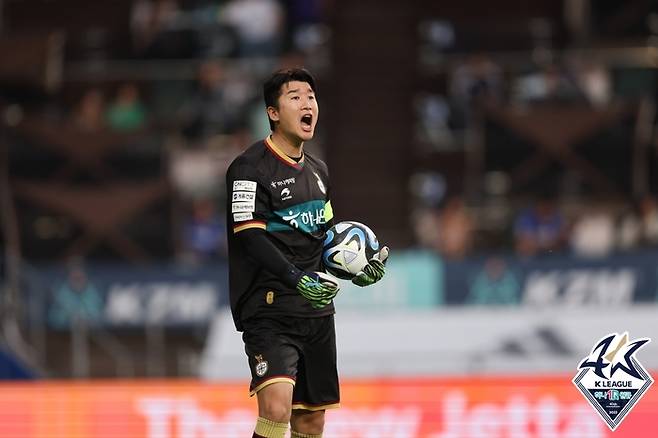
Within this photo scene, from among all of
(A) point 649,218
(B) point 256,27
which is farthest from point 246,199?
(B) point 256,27

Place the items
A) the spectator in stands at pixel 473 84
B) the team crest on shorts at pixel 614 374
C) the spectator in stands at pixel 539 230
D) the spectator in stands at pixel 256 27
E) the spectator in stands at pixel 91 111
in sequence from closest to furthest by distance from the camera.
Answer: the team crest on shorts at pixel 614 374
the spectator in stands at pixel 539 230
the spectator in stands at pixel 91 111
the spectator in stands at pixel 473 84
the spectator in stands at pixel 256 27

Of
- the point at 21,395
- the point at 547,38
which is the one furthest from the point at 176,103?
the point at 21,395

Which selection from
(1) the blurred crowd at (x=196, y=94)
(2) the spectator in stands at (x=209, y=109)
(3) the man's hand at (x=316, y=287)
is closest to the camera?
(3) the man's hand at (x=316, y=287)

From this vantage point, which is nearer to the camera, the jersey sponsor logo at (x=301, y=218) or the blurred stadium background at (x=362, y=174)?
the jersey sponsor logo at (x=301, y=218)

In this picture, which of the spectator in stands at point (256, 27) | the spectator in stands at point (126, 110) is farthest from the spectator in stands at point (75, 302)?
the spectator in stands at point (256, 27)

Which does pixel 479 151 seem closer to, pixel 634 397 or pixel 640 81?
pixel 640 81

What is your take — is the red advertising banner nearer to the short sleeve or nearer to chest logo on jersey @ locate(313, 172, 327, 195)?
chest logo on jersey @ locate(313, 172, 327, 195)

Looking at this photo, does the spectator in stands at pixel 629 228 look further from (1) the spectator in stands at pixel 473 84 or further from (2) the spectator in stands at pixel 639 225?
(1) the spectator in stands at pixel 473 84

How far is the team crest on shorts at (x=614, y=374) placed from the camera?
791 centimetres

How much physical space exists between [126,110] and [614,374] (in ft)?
37.7

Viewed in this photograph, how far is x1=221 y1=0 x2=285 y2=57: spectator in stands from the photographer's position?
62.6ft

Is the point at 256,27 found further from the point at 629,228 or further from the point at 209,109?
the point at 629,228

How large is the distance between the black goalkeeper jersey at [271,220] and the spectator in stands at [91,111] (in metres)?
10.7

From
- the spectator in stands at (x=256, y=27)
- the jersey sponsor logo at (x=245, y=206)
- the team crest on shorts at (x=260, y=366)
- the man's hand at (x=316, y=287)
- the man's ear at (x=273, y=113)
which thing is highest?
A: the spectator in stands at (x=256, y=27)
